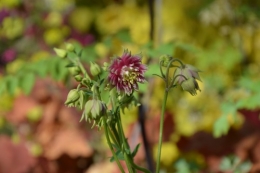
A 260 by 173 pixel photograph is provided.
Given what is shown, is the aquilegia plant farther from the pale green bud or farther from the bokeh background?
the bokeh background

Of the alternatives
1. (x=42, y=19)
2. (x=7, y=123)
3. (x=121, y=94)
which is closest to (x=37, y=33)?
(x=42, y=19)

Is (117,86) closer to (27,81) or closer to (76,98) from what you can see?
(76,98)

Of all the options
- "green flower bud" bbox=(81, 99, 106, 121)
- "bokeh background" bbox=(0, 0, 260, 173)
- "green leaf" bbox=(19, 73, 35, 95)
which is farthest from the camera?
"bokeh background" bbox=(0, 0, 260, 173)

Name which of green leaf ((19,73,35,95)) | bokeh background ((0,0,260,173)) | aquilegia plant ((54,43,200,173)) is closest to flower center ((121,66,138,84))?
aquilegia plant ((54,43,200,173))

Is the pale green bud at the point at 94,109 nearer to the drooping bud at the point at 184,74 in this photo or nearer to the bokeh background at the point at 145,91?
the drooping bud at the point at 184,74

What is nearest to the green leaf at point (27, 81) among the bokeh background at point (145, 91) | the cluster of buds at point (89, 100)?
the bokeh background at point (145, 91)

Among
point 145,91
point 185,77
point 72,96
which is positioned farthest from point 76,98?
point 145,91

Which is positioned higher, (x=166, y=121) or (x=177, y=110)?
(x=177, y=110)

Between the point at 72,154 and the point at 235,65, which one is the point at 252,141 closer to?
the point at 72,154
